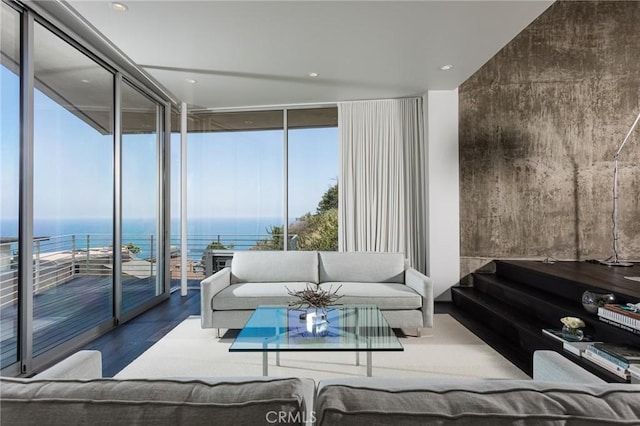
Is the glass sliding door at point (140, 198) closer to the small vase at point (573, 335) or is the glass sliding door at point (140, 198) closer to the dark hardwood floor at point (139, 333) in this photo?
the dark hardwood floor at point (139, 333)

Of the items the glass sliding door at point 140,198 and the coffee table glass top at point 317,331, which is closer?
the coffee table glass top at point 317,331

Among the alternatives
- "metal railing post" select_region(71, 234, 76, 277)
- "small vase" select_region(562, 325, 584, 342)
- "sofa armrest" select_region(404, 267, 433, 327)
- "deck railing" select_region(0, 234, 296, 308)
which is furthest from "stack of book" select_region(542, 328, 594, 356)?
"metal railing post" select_region(71, 234, 76, 277)

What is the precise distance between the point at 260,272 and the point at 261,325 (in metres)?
1.31

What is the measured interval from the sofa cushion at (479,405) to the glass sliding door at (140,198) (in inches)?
147

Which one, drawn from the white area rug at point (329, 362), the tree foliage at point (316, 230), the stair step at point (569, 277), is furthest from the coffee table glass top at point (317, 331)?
the tree foliage at point (316, 230)

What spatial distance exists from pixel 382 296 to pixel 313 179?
2.38 meters

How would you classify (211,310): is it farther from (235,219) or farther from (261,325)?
(235,219)

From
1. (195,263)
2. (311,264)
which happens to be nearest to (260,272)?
(311,264)

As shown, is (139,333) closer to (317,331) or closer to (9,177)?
(9,177)

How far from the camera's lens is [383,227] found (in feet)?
16.0

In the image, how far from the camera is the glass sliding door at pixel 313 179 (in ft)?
16.8

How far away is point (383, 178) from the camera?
4926 mm

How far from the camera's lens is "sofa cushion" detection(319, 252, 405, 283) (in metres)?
3.78

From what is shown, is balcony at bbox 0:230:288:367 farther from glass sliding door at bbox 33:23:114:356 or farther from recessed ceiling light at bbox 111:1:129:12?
recessed ceiling light at bbox 111:1:129:12
